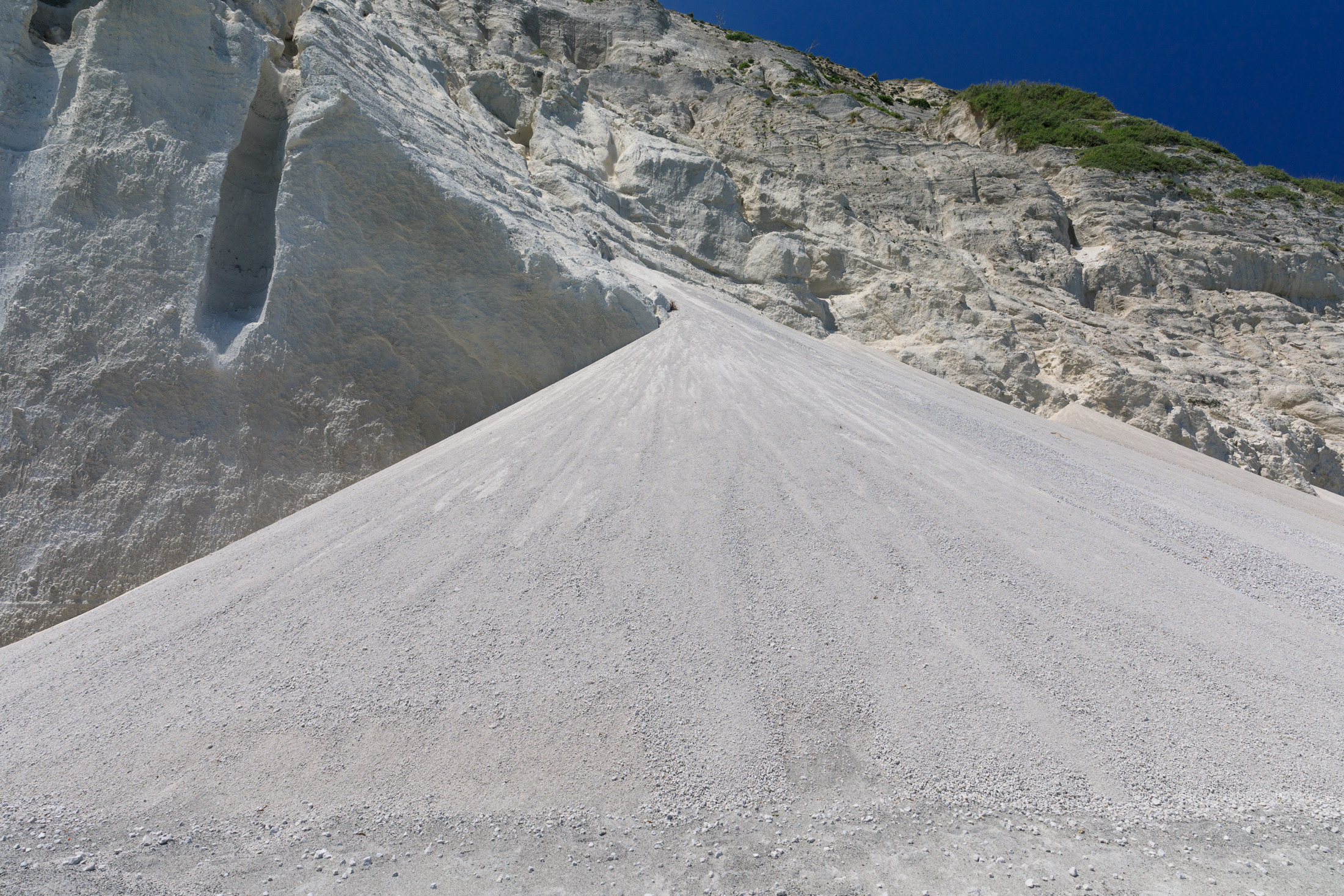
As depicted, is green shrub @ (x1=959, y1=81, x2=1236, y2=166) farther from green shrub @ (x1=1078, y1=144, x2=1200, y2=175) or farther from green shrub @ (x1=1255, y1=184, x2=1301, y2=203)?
green shrub @ (x1=1255, y1=184, x2=1301, y2=203)

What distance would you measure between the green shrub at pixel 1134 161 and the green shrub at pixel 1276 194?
6.38ft

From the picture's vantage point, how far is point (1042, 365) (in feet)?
47.3

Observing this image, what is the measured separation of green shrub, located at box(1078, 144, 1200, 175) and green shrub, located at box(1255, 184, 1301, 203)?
6.38 ft

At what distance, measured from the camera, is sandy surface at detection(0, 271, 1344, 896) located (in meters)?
2.99

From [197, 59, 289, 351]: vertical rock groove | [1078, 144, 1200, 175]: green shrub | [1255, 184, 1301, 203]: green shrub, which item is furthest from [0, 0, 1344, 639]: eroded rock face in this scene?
[1078, 144, 1200, 175]: green shrub

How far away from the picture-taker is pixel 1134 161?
21.0 m

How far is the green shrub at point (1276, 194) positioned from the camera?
801 inches

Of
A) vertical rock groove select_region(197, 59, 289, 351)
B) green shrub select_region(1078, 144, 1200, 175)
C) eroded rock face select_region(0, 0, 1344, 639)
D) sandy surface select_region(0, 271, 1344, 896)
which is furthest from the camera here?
green shrub select_region(1078, 144, 1200, 175)

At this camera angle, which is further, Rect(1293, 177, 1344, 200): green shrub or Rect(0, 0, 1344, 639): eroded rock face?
Rect(1293, 177, 1344, 200): green shrub

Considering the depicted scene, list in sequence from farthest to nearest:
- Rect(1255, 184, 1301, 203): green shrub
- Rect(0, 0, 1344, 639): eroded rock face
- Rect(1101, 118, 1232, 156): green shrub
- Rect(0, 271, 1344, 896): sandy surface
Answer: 1. Rect(1101, 118, 1232, 156): green shrub
2. Rect(1255, 184, 1301, 203): green shrub
3. Rect(0, 0, 1344, 639): eroded rock face
4. Rect(0, 271, 1344, 896): sandy surface

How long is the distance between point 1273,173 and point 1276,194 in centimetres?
196

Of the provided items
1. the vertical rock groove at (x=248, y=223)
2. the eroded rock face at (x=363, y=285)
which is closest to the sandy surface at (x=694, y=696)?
the eroded rock face at (x=363, y=285)

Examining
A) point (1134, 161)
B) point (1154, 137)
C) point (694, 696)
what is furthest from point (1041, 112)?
point (694, 696)

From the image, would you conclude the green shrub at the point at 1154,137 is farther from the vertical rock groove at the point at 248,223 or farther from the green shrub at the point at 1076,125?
the vertical rock groove at the point at 248,223
